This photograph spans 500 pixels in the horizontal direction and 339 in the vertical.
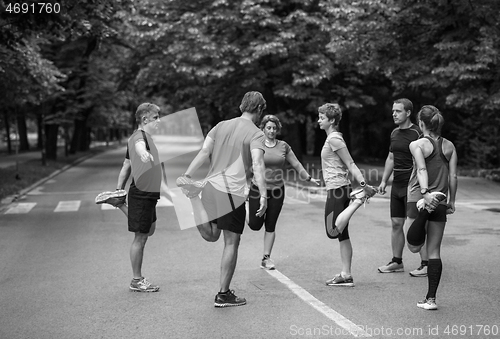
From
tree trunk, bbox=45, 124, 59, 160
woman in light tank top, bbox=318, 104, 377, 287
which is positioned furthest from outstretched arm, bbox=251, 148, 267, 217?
tree trunk, bbox=45, 124, 59, 160

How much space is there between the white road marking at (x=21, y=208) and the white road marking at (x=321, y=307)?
897 centimetres

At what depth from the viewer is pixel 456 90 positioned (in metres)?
18.8

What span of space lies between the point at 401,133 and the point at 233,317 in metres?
3.17

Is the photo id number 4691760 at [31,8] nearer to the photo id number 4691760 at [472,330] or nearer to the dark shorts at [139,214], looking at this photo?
the dark shorts at [139,214]

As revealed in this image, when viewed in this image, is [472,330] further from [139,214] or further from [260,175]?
[139,214]

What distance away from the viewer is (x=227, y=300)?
6348 mm

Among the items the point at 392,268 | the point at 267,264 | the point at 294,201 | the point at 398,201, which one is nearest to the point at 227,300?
the point at 267,264

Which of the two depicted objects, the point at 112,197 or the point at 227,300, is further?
the point at 112,197

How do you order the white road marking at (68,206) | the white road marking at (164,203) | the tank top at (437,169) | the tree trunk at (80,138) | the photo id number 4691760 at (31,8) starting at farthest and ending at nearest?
the tree trunk at (80,138), the white road marking at (164,203), the white road marking at (68,206), the photo id number 4691760 at (31,8), the tank top at (437,169)

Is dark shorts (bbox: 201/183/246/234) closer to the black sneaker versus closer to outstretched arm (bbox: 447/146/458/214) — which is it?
the black sneaker

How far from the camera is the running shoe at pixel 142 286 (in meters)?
7.03

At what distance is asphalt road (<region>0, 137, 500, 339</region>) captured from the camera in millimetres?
5617

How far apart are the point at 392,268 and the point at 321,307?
198cm

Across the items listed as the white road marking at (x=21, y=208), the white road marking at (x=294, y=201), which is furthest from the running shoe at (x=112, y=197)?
the white road marking at (x=294, y=201)
